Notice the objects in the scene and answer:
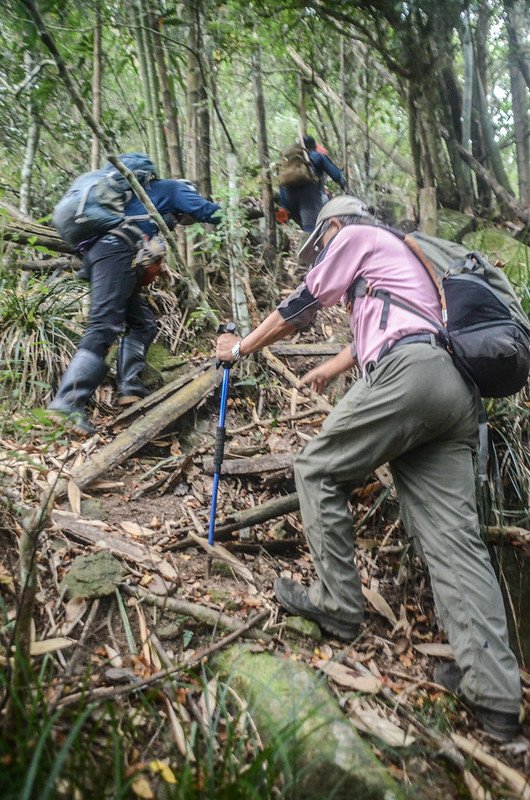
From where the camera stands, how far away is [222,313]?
20.1ft

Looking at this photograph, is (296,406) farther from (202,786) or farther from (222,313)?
(202,786)

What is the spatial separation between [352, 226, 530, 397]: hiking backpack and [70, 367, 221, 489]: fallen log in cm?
199

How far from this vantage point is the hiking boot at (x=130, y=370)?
4754 mm

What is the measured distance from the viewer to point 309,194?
20.5 ft

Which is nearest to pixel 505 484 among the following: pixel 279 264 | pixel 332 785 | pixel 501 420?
pixel 501 420

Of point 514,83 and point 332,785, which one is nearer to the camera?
point 332,785

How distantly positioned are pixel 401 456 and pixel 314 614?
3.13 feet

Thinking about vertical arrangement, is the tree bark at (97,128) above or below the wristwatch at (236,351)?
above

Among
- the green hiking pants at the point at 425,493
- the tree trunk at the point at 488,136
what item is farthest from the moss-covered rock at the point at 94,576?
the tree trunk at the point at 488,136

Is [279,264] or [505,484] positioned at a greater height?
[279,264]

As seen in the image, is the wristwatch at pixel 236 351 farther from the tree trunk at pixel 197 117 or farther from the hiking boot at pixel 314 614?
the tree trunk at pixel 197 117

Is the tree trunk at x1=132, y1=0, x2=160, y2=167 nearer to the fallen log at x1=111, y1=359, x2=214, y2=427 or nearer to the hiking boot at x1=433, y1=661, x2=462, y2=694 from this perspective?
Answer: the fallen log at x1=111, y1=359, x2=214, y2=427

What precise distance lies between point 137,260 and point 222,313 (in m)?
1.65

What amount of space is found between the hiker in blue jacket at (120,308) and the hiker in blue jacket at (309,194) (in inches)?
61.0
